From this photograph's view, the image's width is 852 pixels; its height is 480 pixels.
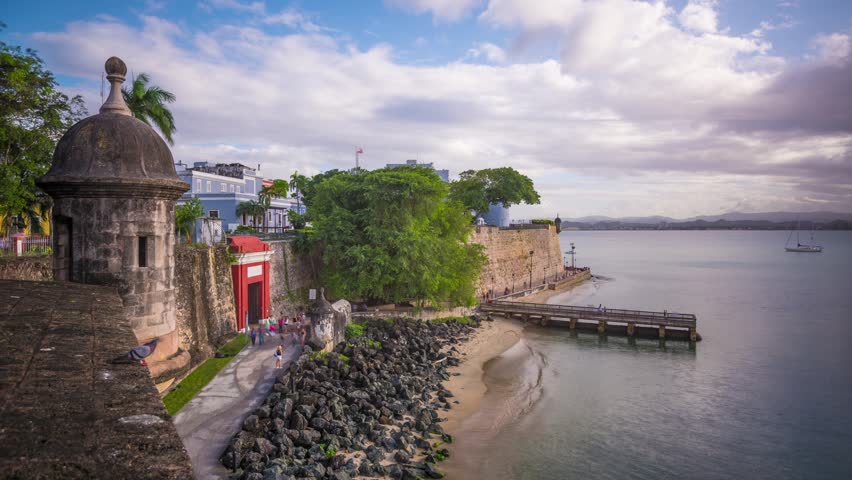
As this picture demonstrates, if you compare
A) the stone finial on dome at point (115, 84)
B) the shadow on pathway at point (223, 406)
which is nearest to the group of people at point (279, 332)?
the shadow on pathway at point (223, 406)

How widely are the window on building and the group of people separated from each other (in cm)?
1306

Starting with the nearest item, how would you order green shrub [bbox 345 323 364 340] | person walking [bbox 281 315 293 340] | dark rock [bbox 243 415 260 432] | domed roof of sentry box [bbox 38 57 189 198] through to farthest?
domed roof of sentry box [bbox 38 57 189 198]
dark rock [bbox 243 415 260 432]
person walking [bbox 281 315 293 340]
green shrub [bbox 345 323 364 340]

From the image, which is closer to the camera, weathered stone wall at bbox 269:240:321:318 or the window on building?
the window on building

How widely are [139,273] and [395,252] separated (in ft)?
82.2

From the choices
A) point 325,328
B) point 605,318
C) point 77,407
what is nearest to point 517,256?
point 605,318

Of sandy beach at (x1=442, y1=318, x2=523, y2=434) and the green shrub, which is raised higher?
the green shrub

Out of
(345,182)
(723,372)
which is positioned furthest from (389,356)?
(723,372)

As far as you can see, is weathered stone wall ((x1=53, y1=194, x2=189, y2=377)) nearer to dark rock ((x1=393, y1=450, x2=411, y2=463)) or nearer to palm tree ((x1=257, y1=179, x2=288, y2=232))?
dark rock ((x1=393, y1=450, x2=411, y2=463))

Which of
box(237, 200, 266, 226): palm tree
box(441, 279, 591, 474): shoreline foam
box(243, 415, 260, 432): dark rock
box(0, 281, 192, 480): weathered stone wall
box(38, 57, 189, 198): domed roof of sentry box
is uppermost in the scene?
box(237, 200, 266, 226): palm tree

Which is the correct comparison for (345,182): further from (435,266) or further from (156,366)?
(156,366)

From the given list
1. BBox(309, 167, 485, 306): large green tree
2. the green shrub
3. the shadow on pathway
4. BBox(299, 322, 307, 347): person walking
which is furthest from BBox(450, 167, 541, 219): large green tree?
the shadow on pathway

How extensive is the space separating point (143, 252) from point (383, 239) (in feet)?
80.8

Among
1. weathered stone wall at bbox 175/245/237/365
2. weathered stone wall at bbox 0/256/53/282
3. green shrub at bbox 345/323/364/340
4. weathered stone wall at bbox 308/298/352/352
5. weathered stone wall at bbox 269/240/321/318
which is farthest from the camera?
weathered stone wall at bbox 269/240/321/318

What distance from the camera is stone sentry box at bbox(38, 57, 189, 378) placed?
920 cm
